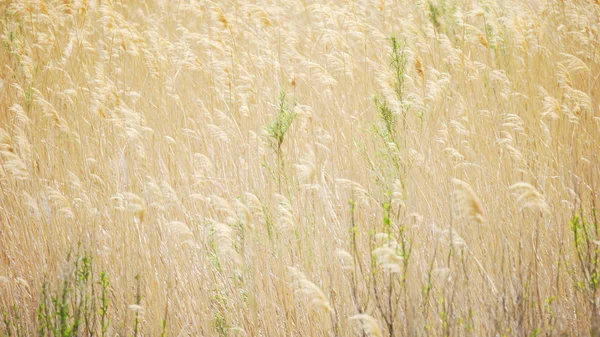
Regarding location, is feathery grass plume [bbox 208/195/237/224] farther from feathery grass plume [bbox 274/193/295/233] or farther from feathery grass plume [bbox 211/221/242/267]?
feathery grass plume [bbox 274/193/295/233]

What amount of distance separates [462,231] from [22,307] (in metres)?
2.27

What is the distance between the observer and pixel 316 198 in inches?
121

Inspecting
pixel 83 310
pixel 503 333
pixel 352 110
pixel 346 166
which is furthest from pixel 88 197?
pixel 503 333

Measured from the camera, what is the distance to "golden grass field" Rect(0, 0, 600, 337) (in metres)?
2.31

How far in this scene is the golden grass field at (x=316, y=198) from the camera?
231 centimetres

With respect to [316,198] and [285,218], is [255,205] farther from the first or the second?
[316,198]

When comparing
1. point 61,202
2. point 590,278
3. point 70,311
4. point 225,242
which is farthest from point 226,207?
point 590,278

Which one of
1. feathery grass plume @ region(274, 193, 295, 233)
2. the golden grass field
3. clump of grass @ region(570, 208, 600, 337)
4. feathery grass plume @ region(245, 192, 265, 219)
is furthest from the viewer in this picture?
feathery grass plume @ region(245, 192, 265, 219)

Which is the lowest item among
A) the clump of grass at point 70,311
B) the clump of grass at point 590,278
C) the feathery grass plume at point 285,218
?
the clump of grass at point 70,311

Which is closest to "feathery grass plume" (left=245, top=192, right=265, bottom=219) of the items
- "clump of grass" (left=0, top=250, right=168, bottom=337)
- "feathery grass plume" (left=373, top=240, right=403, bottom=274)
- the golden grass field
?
the golden grass field

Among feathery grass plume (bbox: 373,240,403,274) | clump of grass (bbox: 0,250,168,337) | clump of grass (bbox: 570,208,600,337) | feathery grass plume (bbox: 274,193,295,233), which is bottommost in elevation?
clump of grass (bbox: 0,250,168,337)

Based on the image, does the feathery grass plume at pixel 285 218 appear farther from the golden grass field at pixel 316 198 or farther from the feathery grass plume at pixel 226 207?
the feathery grass plume at pixel 226 207

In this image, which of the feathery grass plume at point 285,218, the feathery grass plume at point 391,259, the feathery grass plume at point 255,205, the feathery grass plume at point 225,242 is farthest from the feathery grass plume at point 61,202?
the feathery grass plume at point 391,259

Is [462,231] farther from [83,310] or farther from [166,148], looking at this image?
[166,148]
